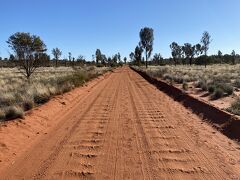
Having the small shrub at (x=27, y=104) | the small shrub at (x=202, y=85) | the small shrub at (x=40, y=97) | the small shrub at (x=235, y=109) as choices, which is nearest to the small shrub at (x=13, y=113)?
the small shrub at (x=27, y=104)

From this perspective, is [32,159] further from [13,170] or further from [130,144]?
[130,144]

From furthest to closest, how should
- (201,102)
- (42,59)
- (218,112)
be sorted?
1. (42,59)
2. (201,102)
3. (218,112)

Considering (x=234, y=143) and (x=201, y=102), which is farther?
(x=201, y=102)

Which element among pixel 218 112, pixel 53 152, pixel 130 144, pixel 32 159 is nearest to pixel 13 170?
pixel 32 159

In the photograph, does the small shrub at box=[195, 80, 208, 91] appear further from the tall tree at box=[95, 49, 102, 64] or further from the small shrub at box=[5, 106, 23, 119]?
the tall tree at box=[95, 49, 102, 64]

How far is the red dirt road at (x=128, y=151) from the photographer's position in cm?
711

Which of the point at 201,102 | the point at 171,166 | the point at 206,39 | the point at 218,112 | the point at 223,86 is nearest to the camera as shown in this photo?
the point at 171,166

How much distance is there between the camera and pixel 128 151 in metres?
8.65

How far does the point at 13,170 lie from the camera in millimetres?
7453

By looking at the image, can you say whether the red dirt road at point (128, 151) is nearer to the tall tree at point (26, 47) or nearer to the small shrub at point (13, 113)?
the small shrub at point (13, 113)

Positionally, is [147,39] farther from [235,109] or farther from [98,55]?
[235,109]

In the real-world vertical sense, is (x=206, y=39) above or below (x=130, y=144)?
above

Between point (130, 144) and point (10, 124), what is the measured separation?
4405 mm

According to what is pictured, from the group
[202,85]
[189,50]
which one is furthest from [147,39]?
[202,85]
